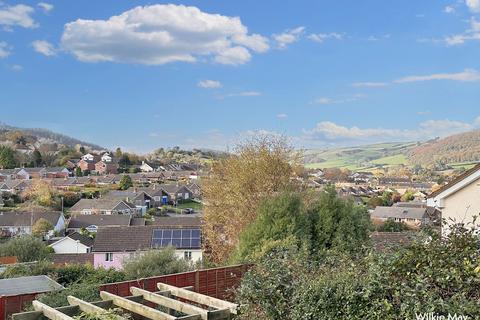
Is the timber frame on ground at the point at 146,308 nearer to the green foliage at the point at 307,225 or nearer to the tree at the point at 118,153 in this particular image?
the green foliage at the point at 307,225

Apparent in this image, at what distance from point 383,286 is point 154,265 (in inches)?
476

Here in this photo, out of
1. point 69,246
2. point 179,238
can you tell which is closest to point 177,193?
point 69,246

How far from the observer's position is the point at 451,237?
5098 mm

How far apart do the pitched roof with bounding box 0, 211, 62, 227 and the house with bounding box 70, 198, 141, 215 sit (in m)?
9.24

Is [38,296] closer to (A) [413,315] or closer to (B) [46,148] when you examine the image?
(A) [413,315]

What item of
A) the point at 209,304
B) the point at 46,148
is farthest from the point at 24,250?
the point at 46,148

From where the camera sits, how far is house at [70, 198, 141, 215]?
64.4 metres

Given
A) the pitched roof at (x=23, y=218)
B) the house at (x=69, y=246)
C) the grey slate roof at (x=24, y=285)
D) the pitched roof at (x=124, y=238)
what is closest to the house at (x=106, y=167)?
the pitched roof at (x=23, y=218)

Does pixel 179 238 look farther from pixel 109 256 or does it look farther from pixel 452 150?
pixel 452 150

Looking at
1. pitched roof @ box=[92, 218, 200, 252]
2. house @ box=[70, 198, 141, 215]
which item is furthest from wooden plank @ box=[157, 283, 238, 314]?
house @ box=[70, 198, 141, 215]

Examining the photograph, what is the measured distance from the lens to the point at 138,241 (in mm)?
33062

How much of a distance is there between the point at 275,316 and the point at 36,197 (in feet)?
236

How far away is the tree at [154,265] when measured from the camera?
50.0 feet

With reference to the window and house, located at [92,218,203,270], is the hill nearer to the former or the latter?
house, located at [92,218,203,270]
